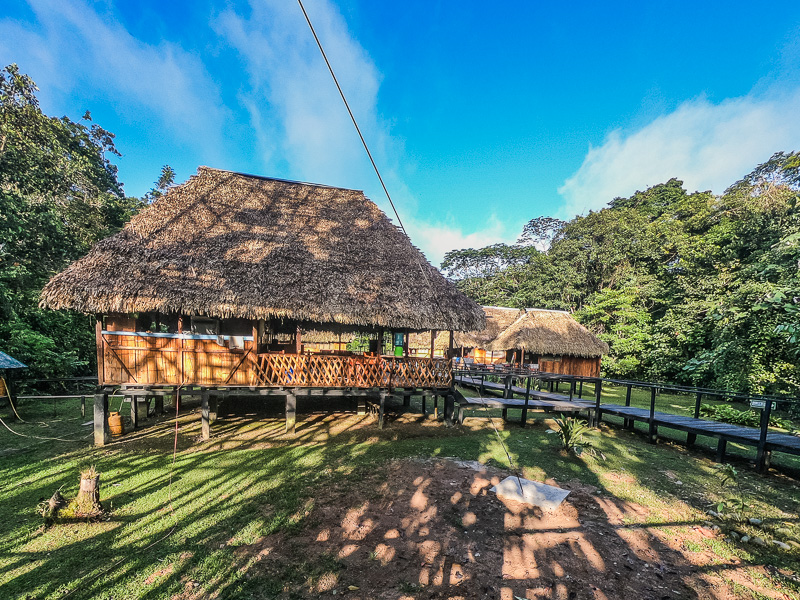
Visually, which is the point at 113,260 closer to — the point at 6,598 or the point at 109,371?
the point at 109,371

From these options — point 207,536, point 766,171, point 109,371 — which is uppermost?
point 766,171

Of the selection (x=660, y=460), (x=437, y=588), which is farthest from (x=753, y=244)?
(x=437, y=588)

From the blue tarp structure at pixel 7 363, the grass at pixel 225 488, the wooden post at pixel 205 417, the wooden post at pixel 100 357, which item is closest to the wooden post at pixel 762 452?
the grass at pixel 225 488

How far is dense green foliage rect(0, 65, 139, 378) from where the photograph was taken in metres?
10.7

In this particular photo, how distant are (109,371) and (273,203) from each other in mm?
6884

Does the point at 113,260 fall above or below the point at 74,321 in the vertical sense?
above

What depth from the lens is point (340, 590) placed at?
3260 millimetres

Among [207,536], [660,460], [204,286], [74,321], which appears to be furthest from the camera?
[74,321]

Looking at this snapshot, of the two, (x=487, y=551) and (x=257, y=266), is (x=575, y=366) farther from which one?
(x=257, y=266)

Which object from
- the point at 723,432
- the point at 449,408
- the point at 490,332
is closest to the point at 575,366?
the point at 490,332

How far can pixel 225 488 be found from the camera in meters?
5.42

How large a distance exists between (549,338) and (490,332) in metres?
4.18

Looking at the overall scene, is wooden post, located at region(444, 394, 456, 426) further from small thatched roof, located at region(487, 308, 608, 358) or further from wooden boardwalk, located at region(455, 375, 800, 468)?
small thatched roof, located at region(487, 308, 608, 358)

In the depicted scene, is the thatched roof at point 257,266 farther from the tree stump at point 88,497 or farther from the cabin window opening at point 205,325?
the tree stump at point 88,497
